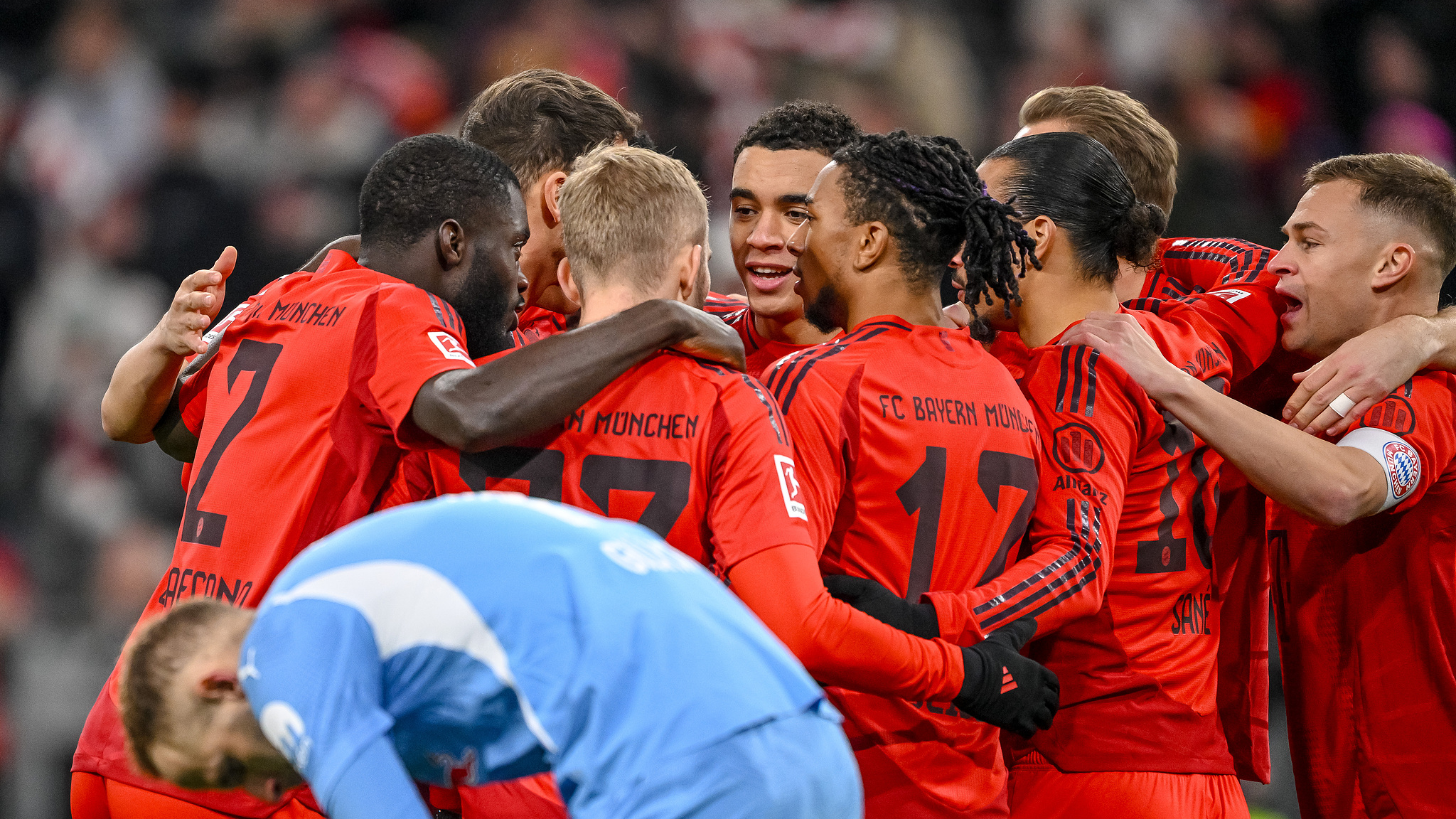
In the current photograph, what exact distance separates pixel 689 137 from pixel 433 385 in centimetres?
748

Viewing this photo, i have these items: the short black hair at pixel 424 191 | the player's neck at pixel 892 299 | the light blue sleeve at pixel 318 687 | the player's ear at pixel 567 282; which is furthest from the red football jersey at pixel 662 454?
the light blue sleeve at pixel 318 687

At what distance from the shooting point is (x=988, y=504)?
3480 millimetres

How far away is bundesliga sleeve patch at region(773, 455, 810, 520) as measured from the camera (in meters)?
3.12

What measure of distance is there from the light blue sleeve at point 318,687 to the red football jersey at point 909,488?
1338 millimetres

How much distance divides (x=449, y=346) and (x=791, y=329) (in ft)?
5.46

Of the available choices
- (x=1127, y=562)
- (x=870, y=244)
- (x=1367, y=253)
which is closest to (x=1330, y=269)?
(x=1367, y=253)

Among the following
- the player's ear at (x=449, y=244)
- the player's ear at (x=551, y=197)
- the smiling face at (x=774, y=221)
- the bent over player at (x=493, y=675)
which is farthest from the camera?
the smiling face at (x=774, y=221)

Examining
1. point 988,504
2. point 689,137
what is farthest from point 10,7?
point 988,504

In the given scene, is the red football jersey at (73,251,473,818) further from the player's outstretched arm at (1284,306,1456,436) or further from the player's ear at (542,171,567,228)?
the player's outstretched arm at (1284,306,1456,436)

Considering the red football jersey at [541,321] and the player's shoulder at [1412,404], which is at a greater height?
the player's shoulder at [1412,404]

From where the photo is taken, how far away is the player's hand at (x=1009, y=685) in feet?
10.5

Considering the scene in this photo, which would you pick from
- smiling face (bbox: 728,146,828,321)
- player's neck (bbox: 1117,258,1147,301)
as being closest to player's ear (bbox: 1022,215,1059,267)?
player's neck (bbox: 1117,258,1147,301)

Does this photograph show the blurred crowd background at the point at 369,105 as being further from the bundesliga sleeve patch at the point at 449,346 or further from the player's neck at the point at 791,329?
the bundesliga sleeve patch at the point at 449,346

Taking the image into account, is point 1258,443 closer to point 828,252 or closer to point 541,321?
point 828,252
